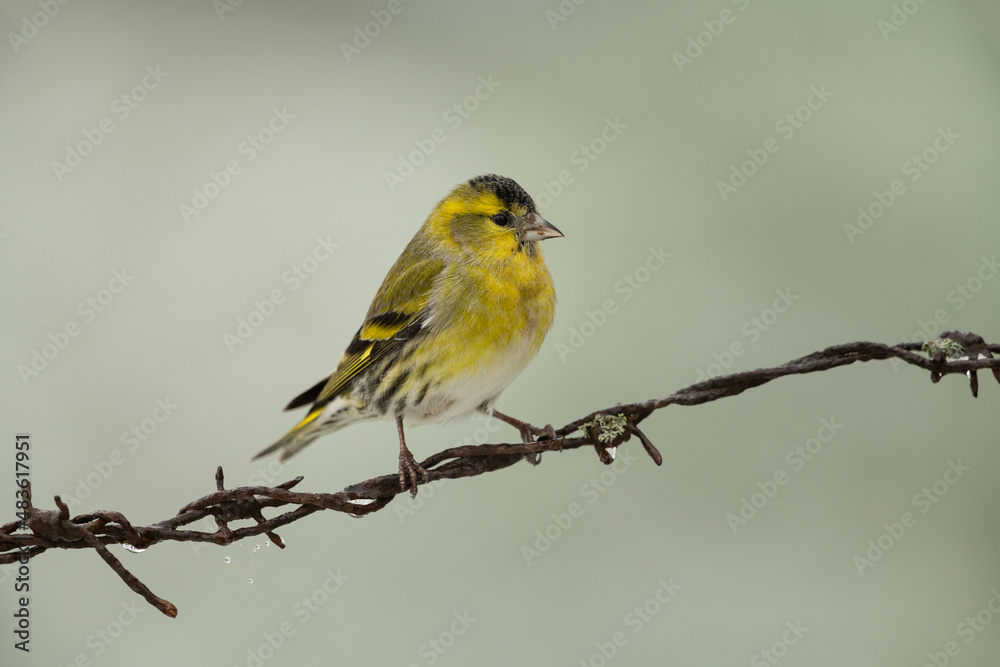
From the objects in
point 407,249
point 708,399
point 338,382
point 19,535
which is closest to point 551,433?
point 708,399

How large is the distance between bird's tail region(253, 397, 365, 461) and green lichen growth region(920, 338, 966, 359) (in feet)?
5.06

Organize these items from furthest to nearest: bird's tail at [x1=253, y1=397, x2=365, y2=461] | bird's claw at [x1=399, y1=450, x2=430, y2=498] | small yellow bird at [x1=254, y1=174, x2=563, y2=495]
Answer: bird's tail at [x1=253, y1=397, x2=365, y2=461] → small yellow bird at [x1=254, y1=174, x2=563, y2=495] → bird's claw at [x1=399, y1=450, x2=430, y2=498]

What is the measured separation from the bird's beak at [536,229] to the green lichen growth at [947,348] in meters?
1.00

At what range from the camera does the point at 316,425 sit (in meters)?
2.55

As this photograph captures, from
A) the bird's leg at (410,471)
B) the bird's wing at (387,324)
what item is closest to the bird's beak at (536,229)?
the bird's wing at (387,324)

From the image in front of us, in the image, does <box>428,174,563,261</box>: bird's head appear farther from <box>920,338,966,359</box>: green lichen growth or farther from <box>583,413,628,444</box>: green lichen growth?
<box>920,338,966,359</box>: green lichen growth

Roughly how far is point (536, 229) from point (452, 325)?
386 millimetres

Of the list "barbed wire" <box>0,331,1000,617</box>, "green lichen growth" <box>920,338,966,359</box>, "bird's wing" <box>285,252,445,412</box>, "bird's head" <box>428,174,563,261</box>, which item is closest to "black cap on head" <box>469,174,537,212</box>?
"bird's head" <box>428,174,563,261</box>

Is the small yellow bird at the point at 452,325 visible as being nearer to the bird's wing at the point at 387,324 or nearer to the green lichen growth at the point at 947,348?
the bird's wing at the point at 387,324

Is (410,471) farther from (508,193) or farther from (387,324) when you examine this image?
(508,193)

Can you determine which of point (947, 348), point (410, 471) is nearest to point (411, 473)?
point (410, 471)

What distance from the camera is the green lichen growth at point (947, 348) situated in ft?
6.12

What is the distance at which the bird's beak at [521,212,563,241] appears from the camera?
7.79 feet

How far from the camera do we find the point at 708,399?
1849mm
